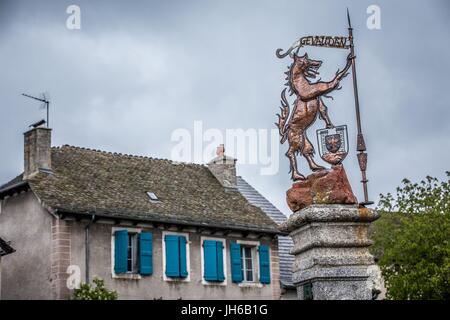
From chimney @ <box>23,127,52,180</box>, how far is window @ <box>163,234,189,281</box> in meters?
5.05

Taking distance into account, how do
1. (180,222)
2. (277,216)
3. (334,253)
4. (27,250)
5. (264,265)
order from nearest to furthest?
(334,253) → (27,250) → (180,222) → (264,265) → (277,216)

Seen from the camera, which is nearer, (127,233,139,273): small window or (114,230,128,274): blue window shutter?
(114,230,128,274): blue window shutter

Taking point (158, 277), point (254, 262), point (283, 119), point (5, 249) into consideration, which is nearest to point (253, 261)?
point (254, 262)

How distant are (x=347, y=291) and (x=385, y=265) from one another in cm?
2086

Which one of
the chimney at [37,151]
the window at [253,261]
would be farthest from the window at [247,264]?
the chimney at [37,151]

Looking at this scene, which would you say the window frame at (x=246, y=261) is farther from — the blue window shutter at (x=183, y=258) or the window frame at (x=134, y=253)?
the window frame at (x=134, y=253)

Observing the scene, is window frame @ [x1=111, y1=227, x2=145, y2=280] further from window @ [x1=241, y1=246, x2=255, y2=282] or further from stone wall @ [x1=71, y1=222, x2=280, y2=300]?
window @ [x1=241, y1=246, x2=255, y2=282]

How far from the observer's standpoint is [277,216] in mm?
38125

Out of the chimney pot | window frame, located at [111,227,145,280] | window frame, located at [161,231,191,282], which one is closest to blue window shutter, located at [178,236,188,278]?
window frame, located at [161,231,191,282]

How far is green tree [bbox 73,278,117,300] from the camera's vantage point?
89.8 ft

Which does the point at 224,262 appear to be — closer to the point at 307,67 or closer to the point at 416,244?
the point at 416,244

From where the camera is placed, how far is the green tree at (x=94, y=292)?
27.4m

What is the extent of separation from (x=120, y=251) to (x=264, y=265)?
21.2 feet
